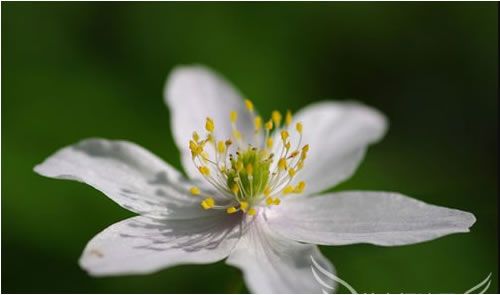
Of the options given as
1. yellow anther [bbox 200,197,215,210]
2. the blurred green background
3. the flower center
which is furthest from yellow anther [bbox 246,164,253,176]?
the blurred green background

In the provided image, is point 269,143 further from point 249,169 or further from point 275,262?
point 275,262

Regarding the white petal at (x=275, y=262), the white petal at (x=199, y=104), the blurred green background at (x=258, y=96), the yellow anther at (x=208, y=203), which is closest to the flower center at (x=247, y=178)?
the yellow anther at (x=208, y=203)

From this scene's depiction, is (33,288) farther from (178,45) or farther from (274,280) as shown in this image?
(178,45)

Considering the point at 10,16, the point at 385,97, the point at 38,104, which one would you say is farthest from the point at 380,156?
the point at 10,16

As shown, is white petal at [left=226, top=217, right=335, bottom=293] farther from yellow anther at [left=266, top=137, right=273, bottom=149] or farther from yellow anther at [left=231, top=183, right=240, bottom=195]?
yellow anther at [left=266, top=137, right=273, bottom=149]

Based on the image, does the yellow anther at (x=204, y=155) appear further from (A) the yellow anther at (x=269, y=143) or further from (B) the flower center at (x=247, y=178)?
(A) the yellow anther at (x=269, y=143)
